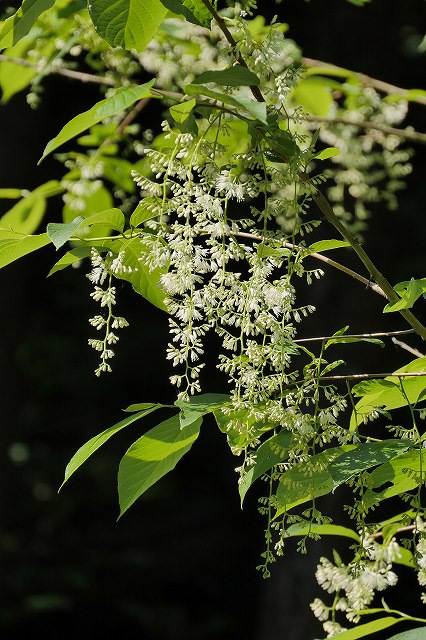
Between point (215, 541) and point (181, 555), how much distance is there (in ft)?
0.85

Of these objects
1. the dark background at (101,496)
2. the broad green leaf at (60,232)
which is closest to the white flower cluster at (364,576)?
the broad green leaf at (60,232)

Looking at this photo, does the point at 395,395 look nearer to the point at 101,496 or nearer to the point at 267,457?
the point at 267,457

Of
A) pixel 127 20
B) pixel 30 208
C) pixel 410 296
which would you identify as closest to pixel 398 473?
pixel 410 296

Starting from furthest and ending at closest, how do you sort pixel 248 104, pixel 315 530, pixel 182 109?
pixel 315 530, pixel 182 109, pixel 248 104

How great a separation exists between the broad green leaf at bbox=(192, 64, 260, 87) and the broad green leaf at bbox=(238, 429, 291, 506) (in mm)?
362

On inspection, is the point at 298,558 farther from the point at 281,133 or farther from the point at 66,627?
the point at 281,133

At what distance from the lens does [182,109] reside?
2.83ft

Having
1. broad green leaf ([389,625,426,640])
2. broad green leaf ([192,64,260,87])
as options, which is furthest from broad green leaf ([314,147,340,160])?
broad green leaf ([389,625,426,640])

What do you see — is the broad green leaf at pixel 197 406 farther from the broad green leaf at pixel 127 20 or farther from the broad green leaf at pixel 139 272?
the broad green leaf at pixel 127 20

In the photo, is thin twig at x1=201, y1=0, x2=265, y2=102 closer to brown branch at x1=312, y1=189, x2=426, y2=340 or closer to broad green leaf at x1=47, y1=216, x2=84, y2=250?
brown branch at x1=312, y1=189, x2=426, y2=340

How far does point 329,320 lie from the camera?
4.28 meters

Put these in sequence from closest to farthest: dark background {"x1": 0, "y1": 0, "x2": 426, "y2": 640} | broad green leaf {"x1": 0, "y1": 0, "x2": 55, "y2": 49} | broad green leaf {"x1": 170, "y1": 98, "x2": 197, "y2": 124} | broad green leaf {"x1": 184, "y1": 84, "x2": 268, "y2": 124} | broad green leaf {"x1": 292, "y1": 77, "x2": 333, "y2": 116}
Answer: broad green leaf {"x1": 184, "y1": 84, "x2": 268, "y2": 124}, broad green leaf {"x1": 170, "y1": 98, "x2": 197, "y2": 124}, broad green leaf {"x1": 0, "y1": 0, "x2": 55, "y2": 49}, broad green leaf {"x1": 292, "y1": 77, "x2": 333, "y2": 116}, dark background {"x1": 0, "y1": 0, "x2": 426, "y2": 640}

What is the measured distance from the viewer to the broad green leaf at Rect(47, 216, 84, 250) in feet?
2.64

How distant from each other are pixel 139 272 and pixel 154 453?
0.21 meters
